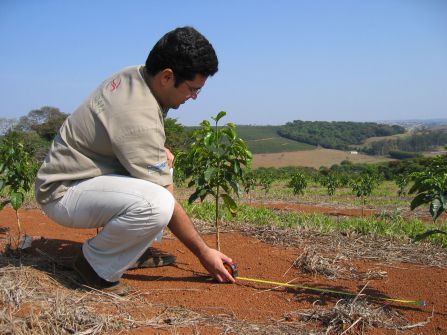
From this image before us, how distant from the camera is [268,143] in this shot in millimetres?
77875

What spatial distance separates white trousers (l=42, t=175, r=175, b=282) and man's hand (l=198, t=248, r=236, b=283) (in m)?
0.34

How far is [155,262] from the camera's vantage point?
3.35 metres

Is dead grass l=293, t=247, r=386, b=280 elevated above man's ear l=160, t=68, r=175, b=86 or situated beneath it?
situated beneath

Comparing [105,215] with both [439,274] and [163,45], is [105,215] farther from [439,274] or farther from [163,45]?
[439,274]

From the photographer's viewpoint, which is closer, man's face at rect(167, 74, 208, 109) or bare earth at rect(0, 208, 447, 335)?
bare earth at rect(0, 208, 447, 335)

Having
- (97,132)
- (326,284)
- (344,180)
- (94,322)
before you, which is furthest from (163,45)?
(344,180)

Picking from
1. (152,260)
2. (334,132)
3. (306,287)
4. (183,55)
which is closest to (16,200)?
(152,260)

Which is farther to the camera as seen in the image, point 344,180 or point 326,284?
point 344,180

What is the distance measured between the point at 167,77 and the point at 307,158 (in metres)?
63.1

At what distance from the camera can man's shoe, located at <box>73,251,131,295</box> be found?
105 inches

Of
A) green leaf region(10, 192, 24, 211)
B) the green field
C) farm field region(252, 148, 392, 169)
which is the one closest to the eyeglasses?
green leaf region(10, 192, 24, 211)

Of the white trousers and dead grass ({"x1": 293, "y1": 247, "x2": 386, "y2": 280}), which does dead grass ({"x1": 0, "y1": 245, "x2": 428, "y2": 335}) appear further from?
dead grass ({"x1": 293, "y1": 247, "x2": 386, "y2": 280})

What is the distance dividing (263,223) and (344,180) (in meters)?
26.6

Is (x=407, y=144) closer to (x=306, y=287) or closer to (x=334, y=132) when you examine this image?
(x=334, y=132)
